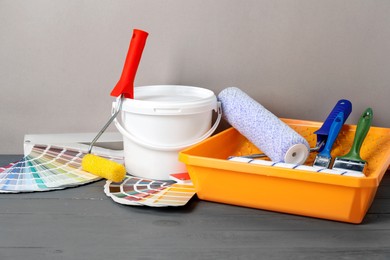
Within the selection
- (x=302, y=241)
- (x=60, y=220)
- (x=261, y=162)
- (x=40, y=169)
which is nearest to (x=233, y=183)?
(x=261, y=162)

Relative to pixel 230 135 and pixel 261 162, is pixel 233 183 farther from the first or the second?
pixel 230 135

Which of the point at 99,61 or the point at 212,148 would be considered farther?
the point at 99,61

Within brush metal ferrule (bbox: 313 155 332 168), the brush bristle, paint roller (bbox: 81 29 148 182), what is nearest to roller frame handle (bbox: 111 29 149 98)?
paint roller (bbox: 81 29 148 182)

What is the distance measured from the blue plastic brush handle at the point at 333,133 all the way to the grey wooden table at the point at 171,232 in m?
0.13

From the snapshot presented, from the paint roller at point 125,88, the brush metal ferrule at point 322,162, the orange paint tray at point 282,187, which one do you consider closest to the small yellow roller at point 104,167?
the paint roller at point 125,88

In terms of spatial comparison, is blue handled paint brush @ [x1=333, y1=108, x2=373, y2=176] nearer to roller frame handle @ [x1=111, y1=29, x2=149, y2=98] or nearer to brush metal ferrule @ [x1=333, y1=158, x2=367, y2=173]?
brush metal ferrule @ [x1=333, y1=158, x2=367, y2=173]

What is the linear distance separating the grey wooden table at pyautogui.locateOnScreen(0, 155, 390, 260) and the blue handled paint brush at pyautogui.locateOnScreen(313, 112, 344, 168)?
0.37 feet

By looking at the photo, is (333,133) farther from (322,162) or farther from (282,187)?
(282,187)

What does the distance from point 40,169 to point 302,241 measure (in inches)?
21.1

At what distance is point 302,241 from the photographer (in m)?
0.78

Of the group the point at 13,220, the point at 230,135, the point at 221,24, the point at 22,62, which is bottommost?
the point at 13,220

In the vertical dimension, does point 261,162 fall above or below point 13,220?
above

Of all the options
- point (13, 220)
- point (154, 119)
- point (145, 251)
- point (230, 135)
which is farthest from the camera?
point (230, 135)

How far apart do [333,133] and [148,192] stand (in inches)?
14.3
